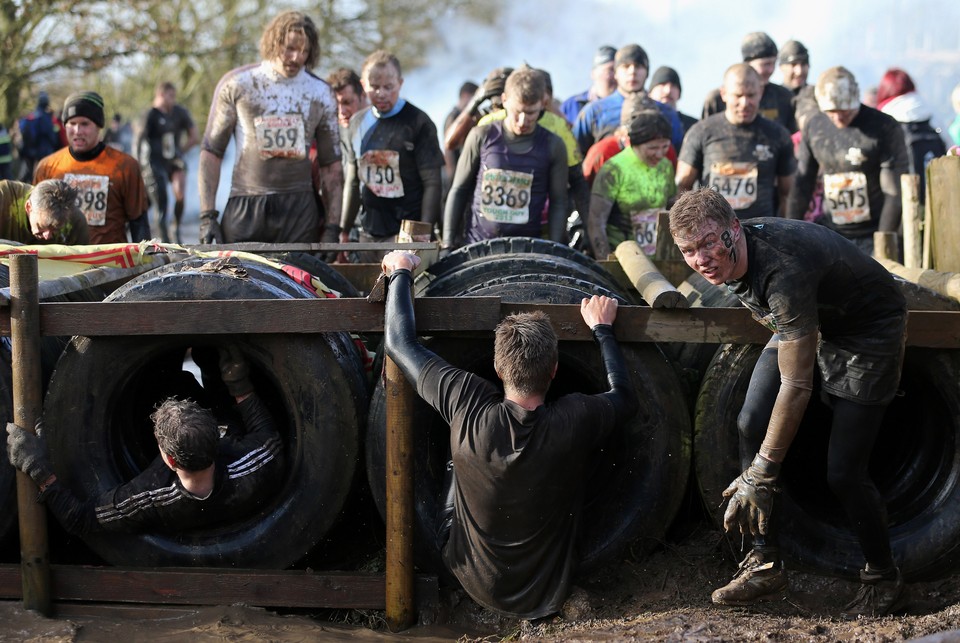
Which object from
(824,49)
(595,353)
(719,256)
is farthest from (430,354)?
(824,49)

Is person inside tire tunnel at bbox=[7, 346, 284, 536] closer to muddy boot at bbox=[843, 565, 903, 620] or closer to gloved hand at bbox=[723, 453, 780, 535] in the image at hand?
gloved hand at bbox=[723, 453, 780, 535]

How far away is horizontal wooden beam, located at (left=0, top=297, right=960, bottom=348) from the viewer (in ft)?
15.3

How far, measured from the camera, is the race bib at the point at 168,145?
14159 millimetres

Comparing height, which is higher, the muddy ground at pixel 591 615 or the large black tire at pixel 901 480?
the large black tire at pixel 901 480

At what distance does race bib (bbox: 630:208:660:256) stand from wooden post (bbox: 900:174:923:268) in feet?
5.12

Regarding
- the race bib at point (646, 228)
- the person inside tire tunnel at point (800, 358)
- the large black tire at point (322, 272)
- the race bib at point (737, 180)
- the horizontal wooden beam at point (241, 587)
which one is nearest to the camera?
the person inside tire tunnel at point (800, 358)

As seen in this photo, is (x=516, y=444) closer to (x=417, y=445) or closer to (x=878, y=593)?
(x=417, y=445)

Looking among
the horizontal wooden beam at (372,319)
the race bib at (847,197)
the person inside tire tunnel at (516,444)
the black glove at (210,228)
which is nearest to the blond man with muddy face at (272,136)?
the black glove at (210,228)

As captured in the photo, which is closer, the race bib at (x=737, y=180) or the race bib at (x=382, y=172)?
the race bib at (x=382, y=172)

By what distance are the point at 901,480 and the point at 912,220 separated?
2.45 m

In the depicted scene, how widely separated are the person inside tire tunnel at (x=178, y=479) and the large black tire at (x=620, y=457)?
514 millimetres

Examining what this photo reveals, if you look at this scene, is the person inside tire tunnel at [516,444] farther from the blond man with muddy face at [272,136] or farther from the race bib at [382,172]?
the race bib at [382,172]

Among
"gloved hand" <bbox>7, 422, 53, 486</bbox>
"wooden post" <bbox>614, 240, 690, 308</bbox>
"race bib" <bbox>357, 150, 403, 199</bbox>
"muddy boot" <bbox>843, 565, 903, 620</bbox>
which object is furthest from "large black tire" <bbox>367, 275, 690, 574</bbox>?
"race bib" <bbox>357, 150, 403, 199</bbox>

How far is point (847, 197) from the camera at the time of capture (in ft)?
25.7
